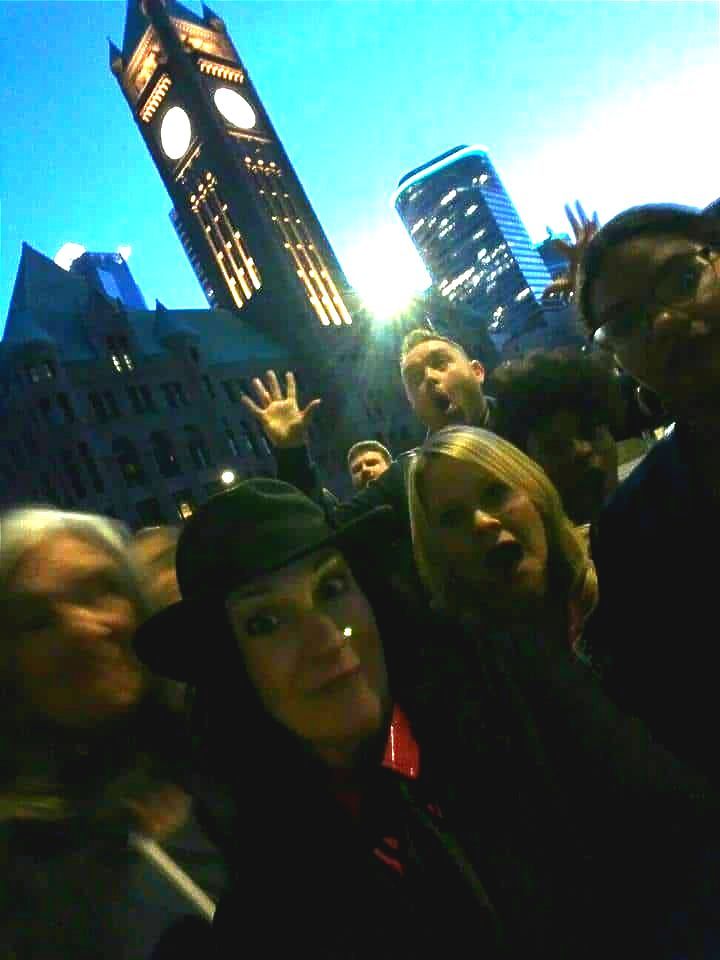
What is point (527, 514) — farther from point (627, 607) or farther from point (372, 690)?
point (372, 690)

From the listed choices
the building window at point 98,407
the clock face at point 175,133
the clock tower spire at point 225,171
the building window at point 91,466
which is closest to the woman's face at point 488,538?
the building window at point 91,466

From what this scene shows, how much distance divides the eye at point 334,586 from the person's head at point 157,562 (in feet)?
2.94

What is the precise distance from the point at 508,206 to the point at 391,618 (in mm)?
141547

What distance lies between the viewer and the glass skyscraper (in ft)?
387

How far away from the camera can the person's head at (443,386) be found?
3.87m

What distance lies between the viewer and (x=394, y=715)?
169cm

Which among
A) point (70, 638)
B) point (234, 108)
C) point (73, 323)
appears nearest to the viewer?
point (70, 638)

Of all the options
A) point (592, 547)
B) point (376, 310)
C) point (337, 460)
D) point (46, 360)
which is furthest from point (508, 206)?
point (592, 547)

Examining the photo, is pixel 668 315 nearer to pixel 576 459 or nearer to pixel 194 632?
pixel 576 459

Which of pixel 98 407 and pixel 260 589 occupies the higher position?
pixel 98 407

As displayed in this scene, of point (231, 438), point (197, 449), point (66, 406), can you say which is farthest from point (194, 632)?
point (231, 438)

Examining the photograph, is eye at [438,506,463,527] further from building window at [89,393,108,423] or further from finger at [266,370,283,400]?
building window at [89,393,108,423]

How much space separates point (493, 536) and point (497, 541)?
0.02 meters

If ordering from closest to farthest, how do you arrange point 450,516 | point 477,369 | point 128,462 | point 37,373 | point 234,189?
point 450,516, point 477,369, point 37,373, point 128,462, point 234,189
